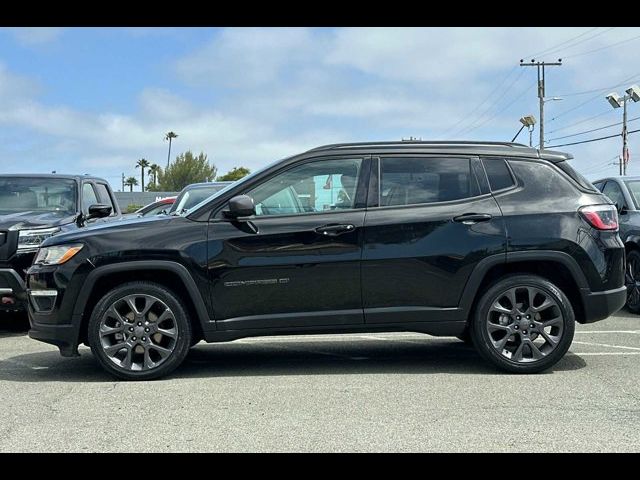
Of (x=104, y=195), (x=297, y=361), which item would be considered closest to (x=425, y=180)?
(x=297, y=361)

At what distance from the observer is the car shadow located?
6.06 metres

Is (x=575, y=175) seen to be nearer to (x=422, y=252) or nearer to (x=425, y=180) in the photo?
(x=425, y=180)

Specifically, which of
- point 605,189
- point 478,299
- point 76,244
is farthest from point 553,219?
point 605,189

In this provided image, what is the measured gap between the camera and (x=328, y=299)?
18.9 feet

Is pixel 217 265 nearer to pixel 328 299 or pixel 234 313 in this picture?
pixel 234 313

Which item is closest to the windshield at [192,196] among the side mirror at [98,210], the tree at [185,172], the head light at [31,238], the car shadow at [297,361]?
the side mirror at [98,210]

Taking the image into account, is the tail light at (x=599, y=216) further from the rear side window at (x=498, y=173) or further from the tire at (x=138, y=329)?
the tire at (x=138, y=329)

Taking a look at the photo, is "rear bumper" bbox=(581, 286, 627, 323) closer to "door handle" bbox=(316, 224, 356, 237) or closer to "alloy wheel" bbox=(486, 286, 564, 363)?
"alloy wheel" bbox=(486, 286, 564, 363)

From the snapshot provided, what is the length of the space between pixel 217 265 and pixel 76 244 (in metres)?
1.19

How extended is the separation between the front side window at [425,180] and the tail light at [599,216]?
3.01 feet

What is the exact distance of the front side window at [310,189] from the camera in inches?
232

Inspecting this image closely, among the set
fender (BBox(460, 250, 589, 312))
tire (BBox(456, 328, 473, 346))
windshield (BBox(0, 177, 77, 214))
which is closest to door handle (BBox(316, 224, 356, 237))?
fender (BBox(460, 250, 589, 312))

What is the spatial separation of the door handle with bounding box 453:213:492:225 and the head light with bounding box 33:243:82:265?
3.15 metres

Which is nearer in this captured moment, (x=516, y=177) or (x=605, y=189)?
(x=516, y=177)
